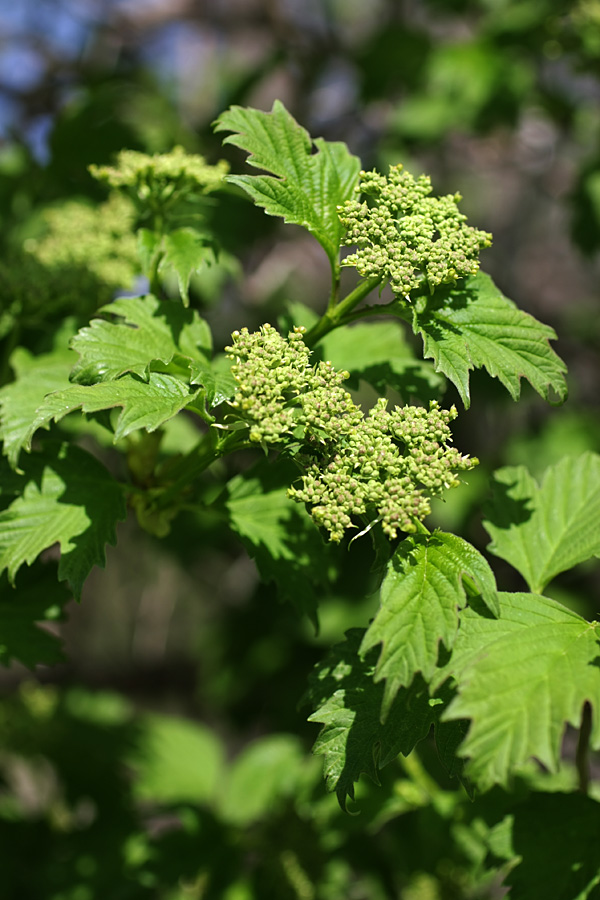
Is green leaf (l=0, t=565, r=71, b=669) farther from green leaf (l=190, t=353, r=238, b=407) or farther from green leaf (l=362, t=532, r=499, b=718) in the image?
green leaf (l=362, t=532, r=499, b=718)

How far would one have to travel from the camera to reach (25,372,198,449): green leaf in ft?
4.05

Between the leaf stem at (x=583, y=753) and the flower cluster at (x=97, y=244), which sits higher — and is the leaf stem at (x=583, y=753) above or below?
below

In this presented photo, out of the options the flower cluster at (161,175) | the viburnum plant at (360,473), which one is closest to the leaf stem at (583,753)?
the viburnum plant at (360,473)

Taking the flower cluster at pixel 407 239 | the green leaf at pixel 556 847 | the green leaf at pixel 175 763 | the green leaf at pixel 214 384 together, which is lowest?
the green leaf at pixel 175 763

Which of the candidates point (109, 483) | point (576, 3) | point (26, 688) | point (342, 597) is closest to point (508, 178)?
point (576, 3)

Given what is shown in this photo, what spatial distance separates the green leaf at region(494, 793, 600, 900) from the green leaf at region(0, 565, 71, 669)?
39.5 inches

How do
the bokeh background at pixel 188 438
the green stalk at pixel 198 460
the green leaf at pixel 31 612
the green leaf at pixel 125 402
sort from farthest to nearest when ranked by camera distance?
the bokeh background at pixel 188 438, the green leaf at pixel 31 612, the green stalk at pixel 198 460, the green leaf at pixel 125 402

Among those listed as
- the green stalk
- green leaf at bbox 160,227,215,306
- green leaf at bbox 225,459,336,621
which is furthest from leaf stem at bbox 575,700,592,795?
green leaf at bbox 160,227,215,306

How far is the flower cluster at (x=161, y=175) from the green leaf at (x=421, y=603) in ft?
2.76

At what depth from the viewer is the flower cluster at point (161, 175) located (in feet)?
5.20

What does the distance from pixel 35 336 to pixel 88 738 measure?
5.27ft

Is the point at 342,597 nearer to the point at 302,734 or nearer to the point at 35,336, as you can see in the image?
the point at 302,734

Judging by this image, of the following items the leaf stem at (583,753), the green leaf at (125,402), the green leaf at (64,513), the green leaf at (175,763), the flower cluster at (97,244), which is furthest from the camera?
the green leaf at (175,763)

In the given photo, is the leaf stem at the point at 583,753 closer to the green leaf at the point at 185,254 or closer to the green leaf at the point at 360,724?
the green leaf at the point at 360,724
